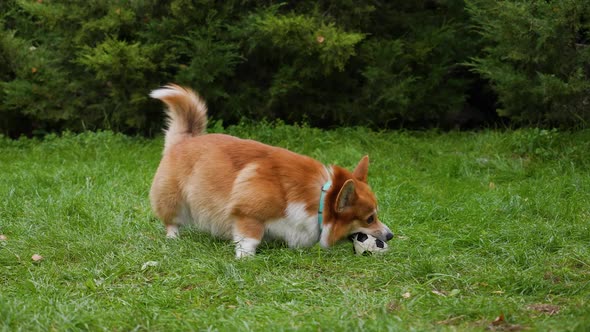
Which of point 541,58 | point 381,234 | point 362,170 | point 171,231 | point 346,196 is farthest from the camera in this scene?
point 541,58

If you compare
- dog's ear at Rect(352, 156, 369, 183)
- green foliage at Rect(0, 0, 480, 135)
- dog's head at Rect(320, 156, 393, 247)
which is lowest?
green foliage at Rect(0, 0, 480, 135)

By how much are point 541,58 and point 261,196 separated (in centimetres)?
434

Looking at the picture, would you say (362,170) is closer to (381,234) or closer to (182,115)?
(381,234)

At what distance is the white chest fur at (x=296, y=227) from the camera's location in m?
4.79


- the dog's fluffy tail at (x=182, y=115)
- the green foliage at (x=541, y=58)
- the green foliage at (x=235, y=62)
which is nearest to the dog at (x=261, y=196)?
the dog's fluffy tail at (x=182, y=115)

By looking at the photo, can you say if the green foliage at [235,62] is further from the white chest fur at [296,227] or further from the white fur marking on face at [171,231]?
the white chest fur at [296,227]

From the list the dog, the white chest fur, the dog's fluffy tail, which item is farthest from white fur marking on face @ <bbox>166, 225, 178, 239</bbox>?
the white chest fur

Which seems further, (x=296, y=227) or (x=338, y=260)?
(x=296, y=227)

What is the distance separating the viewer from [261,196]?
479 cm

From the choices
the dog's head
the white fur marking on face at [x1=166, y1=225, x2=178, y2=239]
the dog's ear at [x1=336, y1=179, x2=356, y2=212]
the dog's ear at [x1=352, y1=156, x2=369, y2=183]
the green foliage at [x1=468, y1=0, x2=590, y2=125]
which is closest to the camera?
the dog's ear at [x1=336, y1=179, x2=356, y2=212]

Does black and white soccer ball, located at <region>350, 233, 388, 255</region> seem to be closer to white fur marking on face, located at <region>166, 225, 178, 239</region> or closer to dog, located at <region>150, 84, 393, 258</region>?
dog, located at <region>150, 84, 393, 258</region>

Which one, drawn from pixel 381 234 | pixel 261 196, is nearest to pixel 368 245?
pixel 381 234

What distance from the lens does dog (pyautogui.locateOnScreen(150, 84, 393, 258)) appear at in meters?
4.79

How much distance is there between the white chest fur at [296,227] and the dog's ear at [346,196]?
0.63ft
